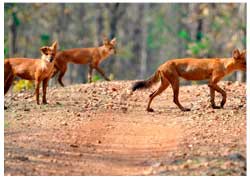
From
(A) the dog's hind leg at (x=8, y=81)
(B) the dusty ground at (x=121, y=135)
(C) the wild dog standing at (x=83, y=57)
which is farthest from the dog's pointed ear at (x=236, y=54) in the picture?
(C) the wild dog standing at (x=83, y=57)

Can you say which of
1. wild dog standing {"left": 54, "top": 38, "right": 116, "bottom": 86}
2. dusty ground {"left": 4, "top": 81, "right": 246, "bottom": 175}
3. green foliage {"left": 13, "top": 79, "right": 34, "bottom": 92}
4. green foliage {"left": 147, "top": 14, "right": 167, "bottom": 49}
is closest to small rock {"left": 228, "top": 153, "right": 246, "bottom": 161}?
dusty ground {"left": 4, "top": 81, "right": 246, "bottom": 175}

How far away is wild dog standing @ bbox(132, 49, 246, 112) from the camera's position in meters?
14.5

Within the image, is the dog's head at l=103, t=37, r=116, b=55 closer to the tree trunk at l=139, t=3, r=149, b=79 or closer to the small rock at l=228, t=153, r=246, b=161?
the small rock at l=228, t=153, r=246, b=161

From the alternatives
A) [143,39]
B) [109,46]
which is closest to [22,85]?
[109,46]

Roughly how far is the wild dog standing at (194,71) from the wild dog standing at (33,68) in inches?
73.7

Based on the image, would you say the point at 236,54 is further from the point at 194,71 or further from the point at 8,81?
the point at 8,81

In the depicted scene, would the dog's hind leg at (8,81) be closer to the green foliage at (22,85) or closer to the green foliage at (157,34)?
the green foliage at (22,85)

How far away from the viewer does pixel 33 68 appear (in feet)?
49.8

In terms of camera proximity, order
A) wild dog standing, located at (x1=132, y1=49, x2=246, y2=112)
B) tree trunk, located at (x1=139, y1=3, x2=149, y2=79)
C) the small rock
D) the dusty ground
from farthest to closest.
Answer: tree trunk, located at (x1=139, y1=3, x2=149, y2=79), wild dog standing, located at (x1=132, y1=49, x2=246, y2=112), the small rock, the dusty ground

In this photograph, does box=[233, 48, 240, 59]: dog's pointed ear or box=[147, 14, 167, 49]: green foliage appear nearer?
box=[233, 48, 240, 59]: dog's pointed ear

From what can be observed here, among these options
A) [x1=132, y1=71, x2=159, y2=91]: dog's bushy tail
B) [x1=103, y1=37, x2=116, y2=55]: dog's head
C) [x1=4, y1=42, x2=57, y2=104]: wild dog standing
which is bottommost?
[x1=132, y1=71, x2=159, y2=91]: dog's bushy tail

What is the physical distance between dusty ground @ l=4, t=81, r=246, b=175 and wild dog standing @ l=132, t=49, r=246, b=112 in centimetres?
42

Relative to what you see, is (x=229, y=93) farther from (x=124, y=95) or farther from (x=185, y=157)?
(x=185, y=157)

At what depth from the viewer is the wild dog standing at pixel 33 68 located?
1506 centimetres
